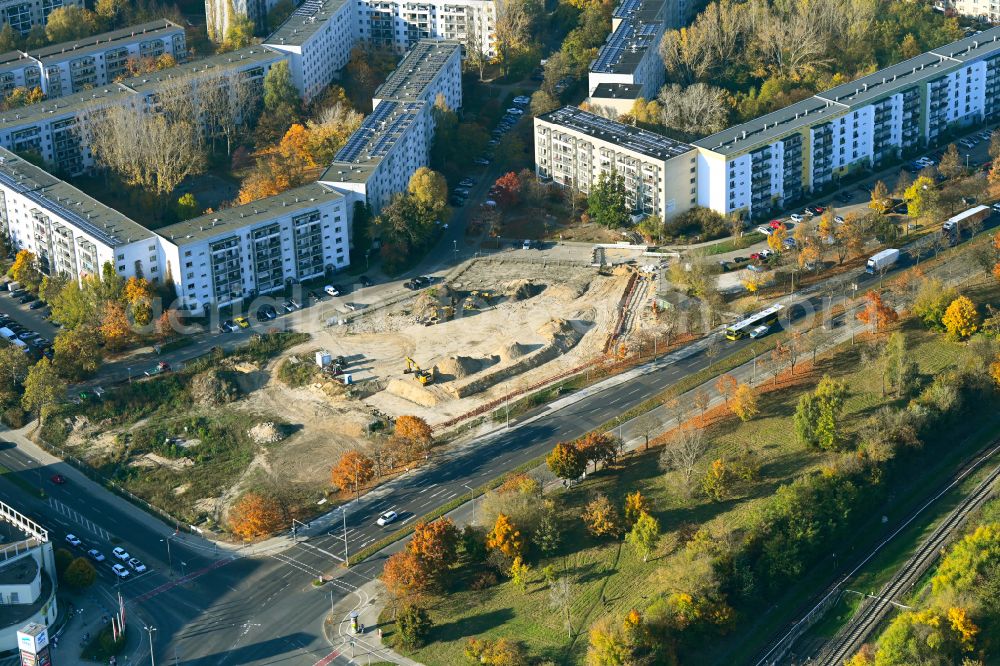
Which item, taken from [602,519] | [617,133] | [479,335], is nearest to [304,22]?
[617,133]

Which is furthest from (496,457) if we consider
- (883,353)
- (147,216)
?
(147,216)

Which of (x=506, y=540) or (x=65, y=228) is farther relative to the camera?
(x=65, y=228)

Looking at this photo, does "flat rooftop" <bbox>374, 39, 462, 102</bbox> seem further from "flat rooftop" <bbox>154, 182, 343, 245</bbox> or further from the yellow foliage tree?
the yellow foliage tree

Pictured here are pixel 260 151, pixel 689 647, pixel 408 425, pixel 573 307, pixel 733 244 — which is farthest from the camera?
pixel 260 151

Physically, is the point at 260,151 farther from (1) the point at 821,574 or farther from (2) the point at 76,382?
(1) the point at 821,574

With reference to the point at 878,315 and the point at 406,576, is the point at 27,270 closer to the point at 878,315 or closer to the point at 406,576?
the point at 406,576

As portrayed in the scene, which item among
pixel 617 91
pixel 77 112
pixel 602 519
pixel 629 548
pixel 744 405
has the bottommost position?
pixel 629 548

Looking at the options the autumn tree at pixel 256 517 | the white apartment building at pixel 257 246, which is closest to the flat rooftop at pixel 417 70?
the white apartment building at pixel 257 246

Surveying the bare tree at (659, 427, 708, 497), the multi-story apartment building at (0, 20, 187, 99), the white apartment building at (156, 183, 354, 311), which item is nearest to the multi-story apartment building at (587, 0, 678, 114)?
the white apartment building at (156, 183, 354, 311)
